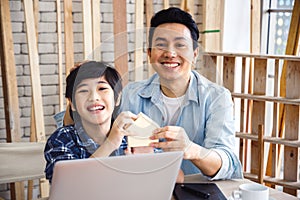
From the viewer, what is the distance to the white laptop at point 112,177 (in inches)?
49.5

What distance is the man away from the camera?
1450 mm

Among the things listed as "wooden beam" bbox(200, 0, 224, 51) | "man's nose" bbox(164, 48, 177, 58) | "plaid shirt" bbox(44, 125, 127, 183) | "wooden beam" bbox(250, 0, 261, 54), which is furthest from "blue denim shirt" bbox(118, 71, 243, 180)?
"wooden beam" bbox(250, 0, 261, 54)

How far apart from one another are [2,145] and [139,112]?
1.21m

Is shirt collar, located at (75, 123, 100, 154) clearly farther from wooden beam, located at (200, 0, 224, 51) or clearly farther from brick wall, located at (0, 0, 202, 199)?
wooden beam, located at (200, 0, 224, 51)

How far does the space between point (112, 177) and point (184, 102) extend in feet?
1.45

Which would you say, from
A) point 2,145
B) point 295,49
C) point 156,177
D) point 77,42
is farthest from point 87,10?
point 156,177

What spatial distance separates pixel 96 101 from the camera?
4.48 feet

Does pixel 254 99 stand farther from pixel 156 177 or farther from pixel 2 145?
pixel 156 177

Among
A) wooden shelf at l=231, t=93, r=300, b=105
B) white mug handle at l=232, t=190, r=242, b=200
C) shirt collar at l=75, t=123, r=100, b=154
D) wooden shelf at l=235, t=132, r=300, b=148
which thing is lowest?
wooden shelf at l=235, t=132, r=300, b=148

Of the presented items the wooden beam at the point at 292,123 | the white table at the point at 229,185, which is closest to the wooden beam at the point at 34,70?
the white table at the point at 229,185

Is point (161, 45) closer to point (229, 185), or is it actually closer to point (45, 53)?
point (229, 185)

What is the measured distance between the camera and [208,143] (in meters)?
1.78

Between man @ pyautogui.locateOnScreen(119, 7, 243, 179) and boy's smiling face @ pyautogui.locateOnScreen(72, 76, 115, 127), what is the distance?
0.06 m

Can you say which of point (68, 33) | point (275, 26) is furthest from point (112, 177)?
point (275, 26)
